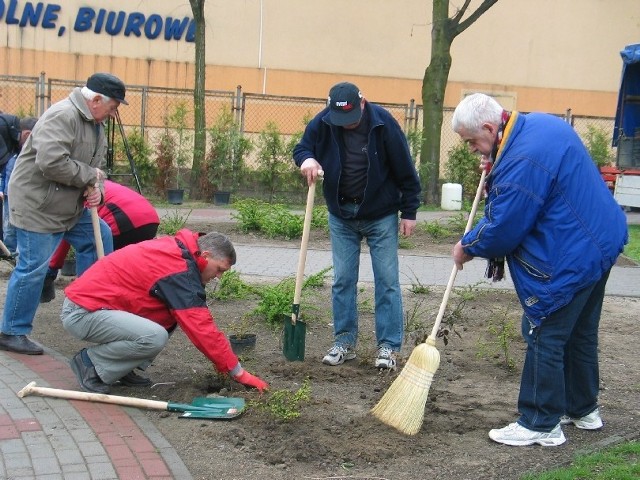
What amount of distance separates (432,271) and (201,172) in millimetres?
7787

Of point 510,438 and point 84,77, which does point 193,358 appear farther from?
point 84,77

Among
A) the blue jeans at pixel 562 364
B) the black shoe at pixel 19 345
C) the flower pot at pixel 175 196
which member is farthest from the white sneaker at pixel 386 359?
the flower pot at pixel 175 196

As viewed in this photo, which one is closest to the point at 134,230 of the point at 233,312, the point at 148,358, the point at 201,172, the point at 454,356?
the point at 233,312

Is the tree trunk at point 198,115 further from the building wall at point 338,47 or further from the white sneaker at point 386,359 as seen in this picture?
the white sneaker at point 386,359

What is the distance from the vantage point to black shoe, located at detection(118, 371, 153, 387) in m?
5.35

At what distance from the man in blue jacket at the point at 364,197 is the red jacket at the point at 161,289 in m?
1.08

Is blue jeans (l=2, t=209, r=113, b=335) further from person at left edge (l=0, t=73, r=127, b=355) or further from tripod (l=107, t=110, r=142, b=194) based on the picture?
tripod (l=107, t=110, r=142, b=194)

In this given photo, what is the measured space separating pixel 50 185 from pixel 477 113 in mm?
2977

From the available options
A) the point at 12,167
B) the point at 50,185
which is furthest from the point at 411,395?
the point at 12,167

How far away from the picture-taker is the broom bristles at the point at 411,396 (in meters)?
4.65

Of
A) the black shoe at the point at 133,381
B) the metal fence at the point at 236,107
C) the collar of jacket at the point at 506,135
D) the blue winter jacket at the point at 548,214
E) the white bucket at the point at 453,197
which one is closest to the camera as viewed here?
the blue winter jacket at the point at 548,214

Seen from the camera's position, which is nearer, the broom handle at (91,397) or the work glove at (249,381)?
the broom handle at (91,397)

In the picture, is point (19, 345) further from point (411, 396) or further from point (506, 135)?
point (506, 135)

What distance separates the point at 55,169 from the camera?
219 inches
